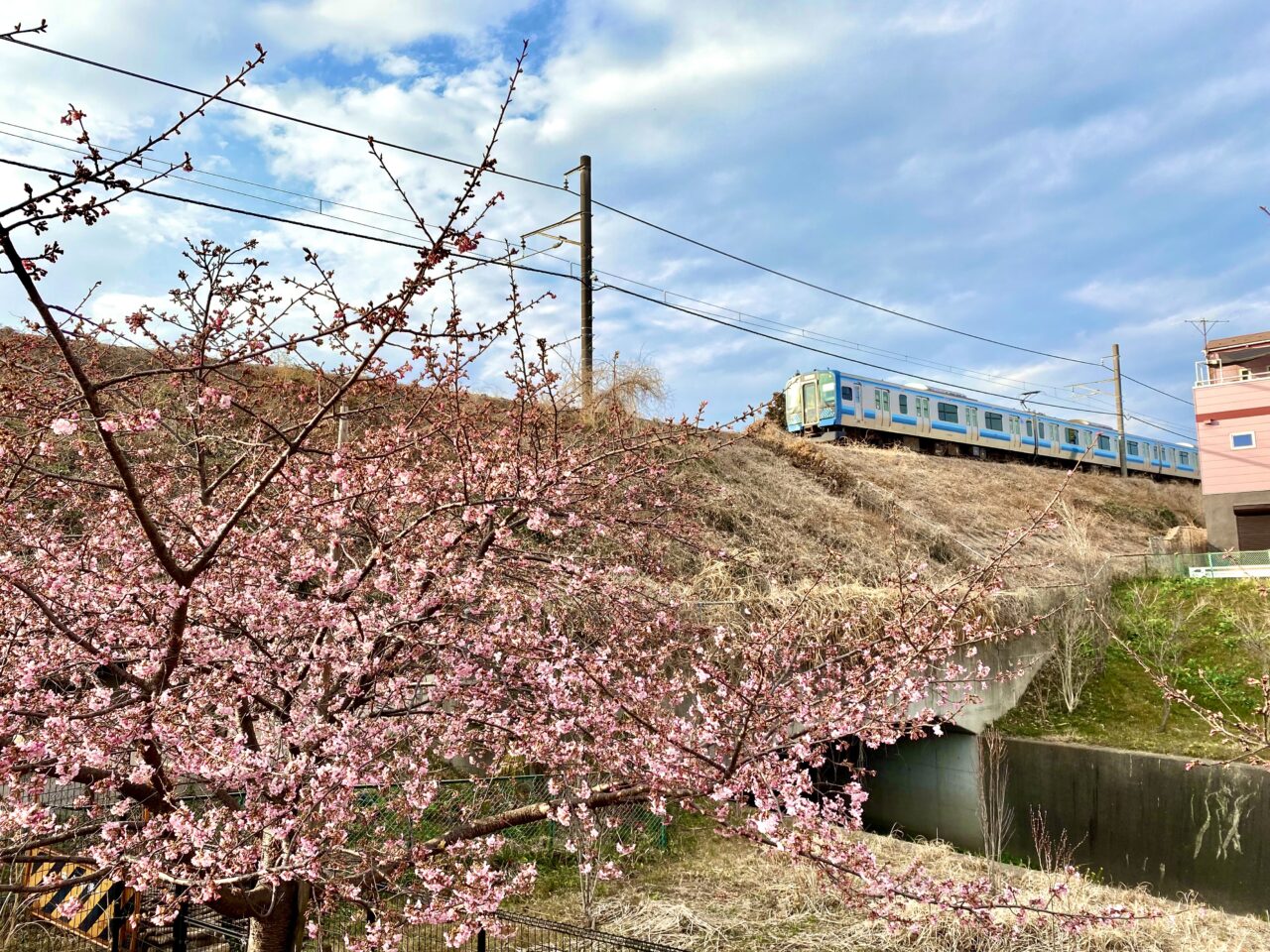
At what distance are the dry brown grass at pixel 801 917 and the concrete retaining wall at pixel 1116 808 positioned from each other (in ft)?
7.55

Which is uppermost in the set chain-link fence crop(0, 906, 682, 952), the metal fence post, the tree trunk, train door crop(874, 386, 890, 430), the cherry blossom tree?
train door crop(874, 386, 890, 430)

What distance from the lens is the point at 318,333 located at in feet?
9.30

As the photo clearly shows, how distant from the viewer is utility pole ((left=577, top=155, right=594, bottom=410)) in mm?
15461

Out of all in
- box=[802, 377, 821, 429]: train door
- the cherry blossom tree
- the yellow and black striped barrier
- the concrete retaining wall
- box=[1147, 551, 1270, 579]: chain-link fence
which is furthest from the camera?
box=[802, 377, 821, 429]: train door

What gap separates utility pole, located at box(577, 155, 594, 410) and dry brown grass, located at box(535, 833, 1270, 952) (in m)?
8.81

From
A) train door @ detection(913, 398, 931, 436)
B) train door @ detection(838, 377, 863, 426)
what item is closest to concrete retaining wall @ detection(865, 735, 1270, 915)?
train door @ detection(838, 377, 863, 426)

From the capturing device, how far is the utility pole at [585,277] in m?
15.5

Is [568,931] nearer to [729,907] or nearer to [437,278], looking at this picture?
[729,907]

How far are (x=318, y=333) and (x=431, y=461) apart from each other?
12.6 feet

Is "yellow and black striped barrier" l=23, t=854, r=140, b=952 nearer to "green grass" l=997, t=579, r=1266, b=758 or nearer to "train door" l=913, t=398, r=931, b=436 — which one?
"green grass" l=997, t=579, r=1266, b=758

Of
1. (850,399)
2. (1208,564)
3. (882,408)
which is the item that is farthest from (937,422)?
(1208,564)

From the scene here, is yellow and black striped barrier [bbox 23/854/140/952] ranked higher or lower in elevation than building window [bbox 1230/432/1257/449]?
lower

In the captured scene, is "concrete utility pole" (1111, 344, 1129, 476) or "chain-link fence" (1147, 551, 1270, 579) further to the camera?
"concrete utility pole" (1111, 344, 1129, 476)

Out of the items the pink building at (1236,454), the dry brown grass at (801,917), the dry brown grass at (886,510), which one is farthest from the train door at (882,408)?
the dry brown grass at (801,917)
